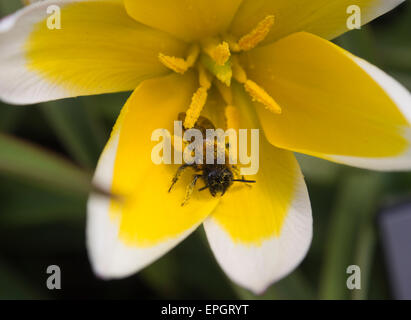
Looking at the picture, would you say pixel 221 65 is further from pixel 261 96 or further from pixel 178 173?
pixel 178 173

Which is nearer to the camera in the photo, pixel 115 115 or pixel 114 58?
pixel 114 58

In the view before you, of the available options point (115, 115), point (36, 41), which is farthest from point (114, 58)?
point (115, 115)

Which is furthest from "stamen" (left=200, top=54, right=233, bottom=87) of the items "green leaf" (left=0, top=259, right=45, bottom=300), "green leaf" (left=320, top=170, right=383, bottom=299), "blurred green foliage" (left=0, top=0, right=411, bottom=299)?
"green leaf" (left=0, top=259, right=45, bottom=300)

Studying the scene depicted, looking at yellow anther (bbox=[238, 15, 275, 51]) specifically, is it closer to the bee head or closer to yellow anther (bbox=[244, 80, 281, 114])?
yellow anther (bbox=[244, 80, 281, 114])

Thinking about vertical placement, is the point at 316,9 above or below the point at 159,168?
above

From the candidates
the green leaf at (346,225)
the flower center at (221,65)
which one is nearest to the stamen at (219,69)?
the flower center at (221,65)
